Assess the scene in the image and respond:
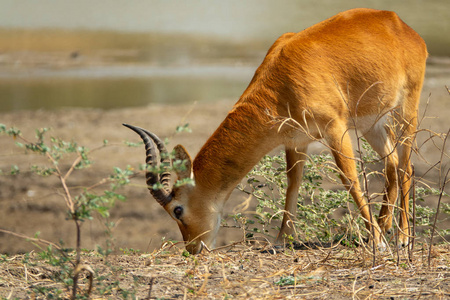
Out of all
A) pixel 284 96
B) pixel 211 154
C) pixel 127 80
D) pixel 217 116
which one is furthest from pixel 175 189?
pixel 127 80

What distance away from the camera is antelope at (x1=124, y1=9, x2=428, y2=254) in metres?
5.32

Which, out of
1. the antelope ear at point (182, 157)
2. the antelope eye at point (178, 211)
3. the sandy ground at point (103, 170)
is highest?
the antelope ear at point (182, 157)

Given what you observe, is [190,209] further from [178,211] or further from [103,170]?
[103,170]

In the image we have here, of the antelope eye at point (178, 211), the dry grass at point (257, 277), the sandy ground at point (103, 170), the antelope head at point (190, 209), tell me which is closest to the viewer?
the dry grass at point (257, 277)

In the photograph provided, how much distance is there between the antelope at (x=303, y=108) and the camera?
209 inches

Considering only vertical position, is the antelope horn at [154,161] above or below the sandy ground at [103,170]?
above

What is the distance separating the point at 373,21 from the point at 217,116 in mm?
8536

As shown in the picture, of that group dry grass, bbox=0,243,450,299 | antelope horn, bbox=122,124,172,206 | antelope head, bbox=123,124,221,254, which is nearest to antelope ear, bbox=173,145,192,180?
antelope head, bbox=123,124,221,254

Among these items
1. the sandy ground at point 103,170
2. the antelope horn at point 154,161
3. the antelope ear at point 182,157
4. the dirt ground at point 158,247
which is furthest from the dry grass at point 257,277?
the antelope ear at point 182,157

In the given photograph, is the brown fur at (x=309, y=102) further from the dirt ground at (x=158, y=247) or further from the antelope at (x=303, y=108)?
the dirt ground at (x=158, y=247)

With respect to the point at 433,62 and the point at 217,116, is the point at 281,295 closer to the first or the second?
the point at 217,116

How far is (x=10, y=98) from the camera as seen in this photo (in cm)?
1847

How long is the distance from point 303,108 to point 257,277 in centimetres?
180

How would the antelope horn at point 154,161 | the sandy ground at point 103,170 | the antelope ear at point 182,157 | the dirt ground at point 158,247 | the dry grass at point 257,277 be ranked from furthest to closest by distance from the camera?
the sandy ground at point 103,170 < the antelope ear at point 182,157 < the antelope horn at point 154,161 < the dirt ground at point 158,247 < the dry grass at point 257,277
